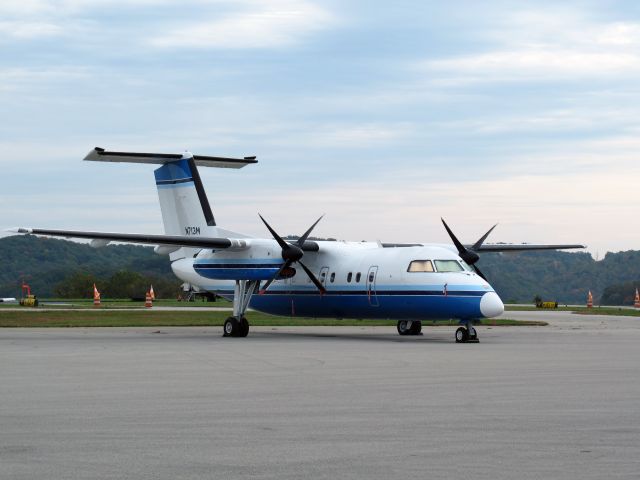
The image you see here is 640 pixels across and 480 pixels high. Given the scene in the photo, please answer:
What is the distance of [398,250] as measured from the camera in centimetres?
3183

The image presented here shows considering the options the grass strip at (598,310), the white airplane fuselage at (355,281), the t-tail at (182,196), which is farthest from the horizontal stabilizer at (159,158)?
the grass strip at (598,310)

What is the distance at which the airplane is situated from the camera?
96.8ft

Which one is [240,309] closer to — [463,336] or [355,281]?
[355,281]

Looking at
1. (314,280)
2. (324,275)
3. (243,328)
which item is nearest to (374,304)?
(314,280)

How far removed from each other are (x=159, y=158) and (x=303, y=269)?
725 cm

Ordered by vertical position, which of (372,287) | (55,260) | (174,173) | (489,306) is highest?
(174,173)

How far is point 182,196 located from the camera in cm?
3672

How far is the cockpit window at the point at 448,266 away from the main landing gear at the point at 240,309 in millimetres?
6711

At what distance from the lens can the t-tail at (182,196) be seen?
36.2m

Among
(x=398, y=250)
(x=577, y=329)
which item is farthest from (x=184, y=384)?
(x=577, y=329)

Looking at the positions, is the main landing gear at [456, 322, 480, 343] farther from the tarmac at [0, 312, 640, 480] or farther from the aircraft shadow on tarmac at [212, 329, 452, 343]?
the tarmac at [0, 312, 640, 480]

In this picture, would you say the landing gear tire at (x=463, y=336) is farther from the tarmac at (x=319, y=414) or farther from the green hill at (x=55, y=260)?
the green hill at (x=55, y=260)

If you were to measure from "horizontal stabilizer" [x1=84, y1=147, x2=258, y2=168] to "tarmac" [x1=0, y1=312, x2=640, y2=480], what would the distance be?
12037 mm

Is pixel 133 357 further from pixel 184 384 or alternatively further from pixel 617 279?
pixel 617 279
